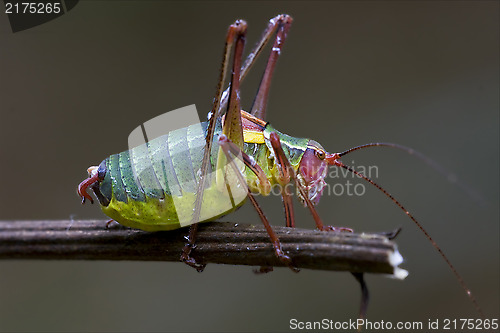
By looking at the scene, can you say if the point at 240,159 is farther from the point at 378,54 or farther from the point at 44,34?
the point at 44,34

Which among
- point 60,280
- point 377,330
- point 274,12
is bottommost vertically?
point 377,330

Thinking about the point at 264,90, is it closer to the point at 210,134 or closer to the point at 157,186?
the point at 210,134

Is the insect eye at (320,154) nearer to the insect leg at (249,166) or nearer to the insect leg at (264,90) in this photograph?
the insect leg at (249,166)

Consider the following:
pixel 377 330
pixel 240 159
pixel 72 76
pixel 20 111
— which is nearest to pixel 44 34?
pixel 72 76

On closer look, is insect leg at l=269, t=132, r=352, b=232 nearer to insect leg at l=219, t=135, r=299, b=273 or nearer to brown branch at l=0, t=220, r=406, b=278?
insect leg at l=219, t=135, r=299, b=273

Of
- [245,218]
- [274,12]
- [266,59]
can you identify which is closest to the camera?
[266,59]
